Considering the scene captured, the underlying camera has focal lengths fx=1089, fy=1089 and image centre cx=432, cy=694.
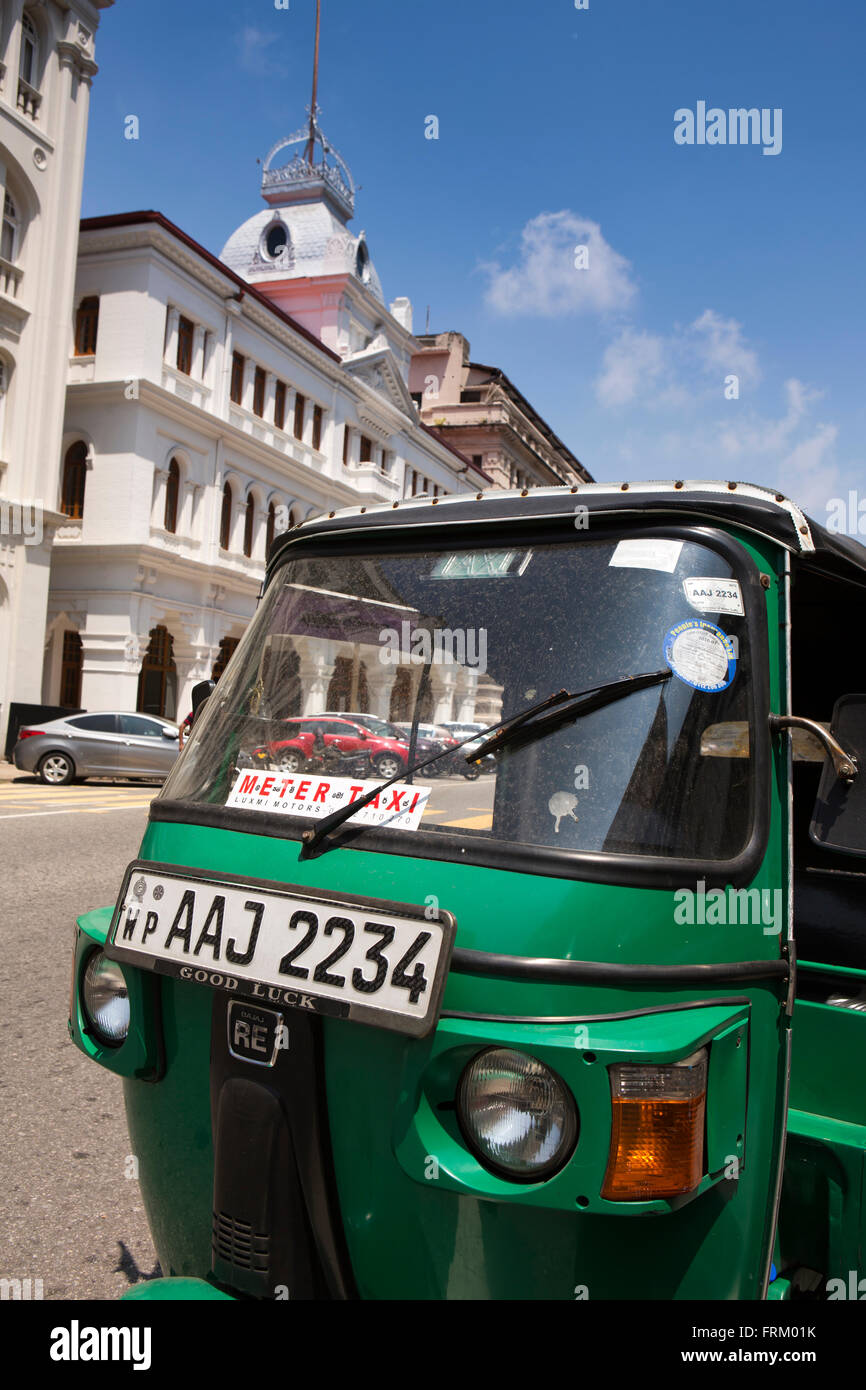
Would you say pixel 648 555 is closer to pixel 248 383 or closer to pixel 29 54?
pixel 29 54

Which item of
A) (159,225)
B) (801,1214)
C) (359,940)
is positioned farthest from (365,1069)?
(159,225)

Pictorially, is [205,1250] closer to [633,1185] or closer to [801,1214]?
[633,1185]

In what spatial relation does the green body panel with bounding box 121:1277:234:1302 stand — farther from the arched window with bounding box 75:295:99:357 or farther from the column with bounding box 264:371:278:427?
the column with bounding box 264:371:278:427

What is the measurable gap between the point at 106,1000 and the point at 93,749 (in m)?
19.3

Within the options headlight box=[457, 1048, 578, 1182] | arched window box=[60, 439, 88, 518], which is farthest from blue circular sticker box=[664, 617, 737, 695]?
arched window box=[60, 439, 88, 518]

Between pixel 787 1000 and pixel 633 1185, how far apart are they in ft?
1.76

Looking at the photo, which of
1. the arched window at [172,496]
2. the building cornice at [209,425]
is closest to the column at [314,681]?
the building cornice at [209,425]

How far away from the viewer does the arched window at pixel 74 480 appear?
98.4ft

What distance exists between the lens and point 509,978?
6.18ft

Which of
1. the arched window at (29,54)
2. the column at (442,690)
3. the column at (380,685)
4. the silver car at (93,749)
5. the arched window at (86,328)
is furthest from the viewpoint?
the arched window at (86,328)

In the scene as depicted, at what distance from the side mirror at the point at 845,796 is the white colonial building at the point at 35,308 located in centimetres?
2507

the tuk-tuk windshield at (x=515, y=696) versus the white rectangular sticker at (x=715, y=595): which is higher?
the white rectangular sticker at (x=715, y=595)

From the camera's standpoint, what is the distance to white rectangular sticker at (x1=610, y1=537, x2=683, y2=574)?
7.31 ft

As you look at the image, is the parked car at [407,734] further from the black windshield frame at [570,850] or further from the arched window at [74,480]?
the arched window at [74,480]
